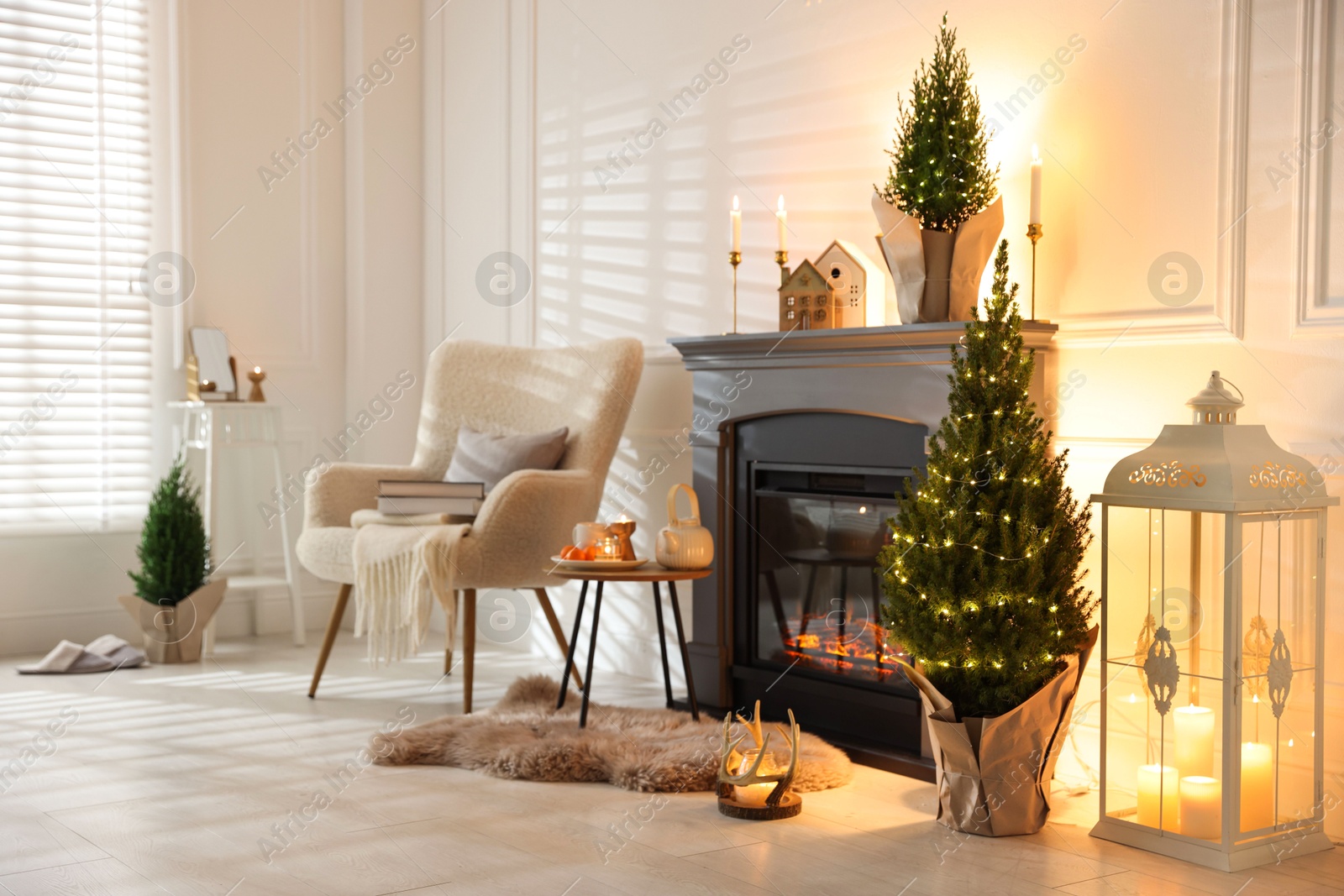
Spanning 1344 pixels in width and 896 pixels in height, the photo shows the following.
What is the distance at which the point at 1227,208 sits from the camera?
264cm

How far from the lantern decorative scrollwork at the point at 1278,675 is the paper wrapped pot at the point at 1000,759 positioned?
0.37 meters

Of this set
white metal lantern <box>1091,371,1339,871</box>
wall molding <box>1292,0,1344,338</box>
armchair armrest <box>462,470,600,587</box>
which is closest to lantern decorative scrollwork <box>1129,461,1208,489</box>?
white metal lantern <box>1091,371,1339,871</box>

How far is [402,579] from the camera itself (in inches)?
141

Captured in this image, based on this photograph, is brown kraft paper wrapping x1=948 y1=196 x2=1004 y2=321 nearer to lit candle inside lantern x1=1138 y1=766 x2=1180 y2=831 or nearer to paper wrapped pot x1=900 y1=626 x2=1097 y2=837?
paper wrapped pot x1=900 y1=626 x2=1097 y2=837

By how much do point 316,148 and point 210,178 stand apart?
0.47 metres

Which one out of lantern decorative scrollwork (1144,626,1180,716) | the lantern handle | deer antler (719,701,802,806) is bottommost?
deer antler (719,701,802,806)

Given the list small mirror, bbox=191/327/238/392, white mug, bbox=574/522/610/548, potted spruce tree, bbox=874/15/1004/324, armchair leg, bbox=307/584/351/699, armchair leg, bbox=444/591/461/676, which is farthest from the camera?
small mirror, bbox=191/327/238/392

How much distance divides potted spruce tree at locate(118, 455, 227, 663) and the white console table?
93 millimetres

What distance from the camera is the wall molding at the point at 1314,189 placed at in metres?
2.47

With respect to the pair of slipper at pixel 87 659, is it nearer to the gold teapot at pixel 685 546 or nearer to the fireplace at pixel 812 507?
the fireplace at pixel 812 507

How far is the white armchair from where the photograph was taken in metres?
3.57

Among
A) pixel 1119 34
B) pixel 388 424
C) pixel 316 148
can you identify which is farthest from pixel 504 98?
pixel 1119 34

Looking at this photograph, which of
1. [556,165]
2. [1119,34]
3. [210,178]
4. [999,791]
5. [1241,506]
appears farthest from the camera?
[210,178]

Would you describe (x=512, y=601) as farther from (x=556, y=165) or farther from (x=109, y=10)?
(x=109, y=10)
